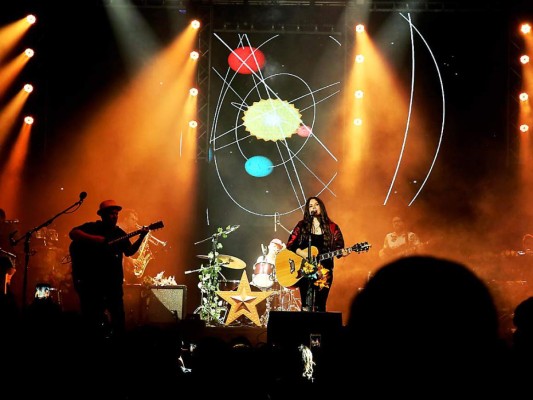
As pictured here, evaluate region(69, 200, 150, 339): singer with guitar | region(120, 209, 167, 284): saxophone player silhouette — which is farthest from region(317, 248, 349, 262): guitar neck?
region(120, 209, 167, 284): saxophone player silhouette

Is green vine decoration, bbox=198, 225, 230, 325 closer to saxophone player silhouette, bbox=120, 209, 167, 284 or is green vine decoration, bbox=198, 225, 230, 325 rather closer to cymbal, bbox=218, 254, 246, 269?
cymbal, bbox=218, 254, 246, 269

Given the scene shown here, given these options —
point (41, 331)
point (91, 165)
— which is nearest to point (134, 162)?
point (91, 165)

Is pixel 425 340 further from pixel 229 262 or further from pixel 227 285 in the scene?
pixel 227 285

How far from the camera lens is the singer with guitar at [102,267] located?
22.1 feet

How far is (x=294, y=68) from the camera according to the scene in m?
12.4

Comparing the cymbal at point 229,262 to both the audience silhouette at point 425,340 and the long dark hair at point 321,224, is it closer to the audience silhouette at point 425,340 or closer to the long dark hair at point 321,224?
the long dark hair at point 321,224

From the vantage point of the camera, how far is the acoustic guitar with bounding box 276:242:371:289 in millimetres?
7340

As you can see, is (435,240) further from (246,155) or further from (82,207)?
(82,207)

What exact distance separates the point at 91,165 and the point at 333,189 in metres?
4.93

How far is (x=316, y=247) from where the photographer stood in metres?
7.52

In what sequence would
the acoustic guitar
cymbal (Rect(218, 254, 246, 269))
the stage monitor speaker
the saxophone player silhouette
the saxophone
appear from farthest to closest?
cymbal (Rect(218, 254, 246, 269)), the saxophone, the saxophone player silhouette, the stage monitor speaker, the acoustic guitar

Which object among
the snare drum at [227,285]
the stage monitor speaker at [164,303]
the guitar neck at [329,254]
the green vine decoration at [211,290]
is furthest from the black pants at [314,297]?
the snare drum at [227,285]

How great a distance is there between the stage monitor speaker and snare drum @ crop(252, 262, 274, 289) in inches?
57.6

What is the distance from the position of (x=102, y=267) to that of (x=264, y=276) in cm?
395
